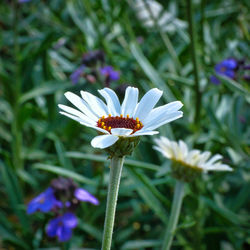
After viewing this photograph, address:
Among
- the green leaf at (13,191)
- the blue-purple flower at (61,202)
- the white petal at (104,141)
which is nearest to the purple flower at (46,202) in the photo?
the blue-purple flower at (61,202)

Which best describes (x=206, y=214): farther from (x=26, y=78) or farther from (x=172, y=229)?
(x=26, y=78)

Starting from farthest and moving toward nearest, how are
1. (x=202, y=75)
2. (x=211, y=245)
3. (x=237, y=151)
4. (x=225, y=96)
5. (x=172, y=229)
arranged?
(x=202, y=75)
(x=225, y=96)
(x=211, y=245)
(x=237, y=151)
(x=172, y=229)

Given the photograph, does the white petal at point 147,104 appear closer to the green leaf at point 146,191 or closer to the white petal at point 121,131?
the white petal at point 121,131

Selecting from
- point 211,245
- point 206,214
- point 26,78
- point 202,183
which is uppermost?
point 26,78

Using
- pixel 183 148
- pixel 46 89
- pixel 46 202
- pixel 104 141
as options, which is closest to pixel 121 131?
pixel 104 141

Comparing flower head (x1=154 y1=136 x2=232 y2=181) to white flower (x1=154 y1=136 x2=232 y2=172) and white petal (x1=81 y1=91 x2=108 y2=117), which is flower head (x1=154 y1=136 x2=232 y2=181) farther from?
white petal (x1=81 y1=91 x2=108 y2=117)

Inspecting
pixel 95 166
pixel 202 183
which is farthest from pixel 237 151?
pixel 95 166

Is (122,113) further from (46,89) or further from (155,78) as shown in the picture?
(46,89)
